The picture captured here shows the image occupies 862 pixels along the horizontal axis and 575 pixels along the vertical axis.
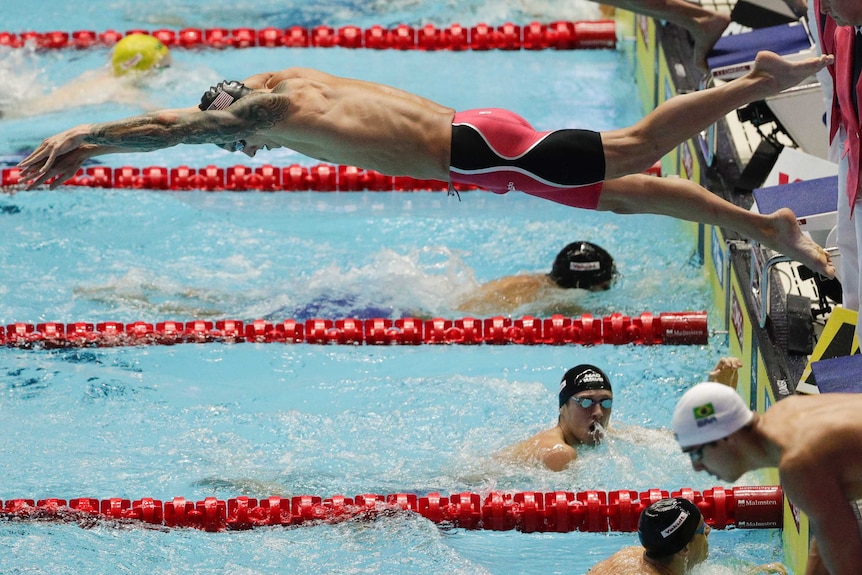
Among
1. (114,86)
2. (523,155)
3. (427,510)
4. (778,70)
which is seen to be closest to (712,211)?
(778,70)

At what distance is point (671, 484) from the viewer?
462cm

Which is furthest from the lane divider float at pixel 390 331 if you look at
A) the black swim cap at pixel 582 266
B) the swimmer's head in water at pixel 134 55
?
the swimmer's head in water at pixel 134 55

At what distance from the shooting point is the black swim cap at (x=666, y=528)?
361 cm

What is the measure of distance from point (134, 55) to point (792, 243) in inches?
201

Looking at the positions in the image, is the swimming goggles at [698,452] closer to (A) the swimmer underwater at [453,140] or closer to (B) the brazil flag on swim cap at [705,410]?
(B) the brazil flag on swim cap at [705,410]

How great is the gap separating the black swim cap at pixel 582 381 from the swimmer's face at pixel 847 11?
1399mm

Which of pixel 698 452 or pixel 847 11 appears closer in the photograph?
pixel 698 452

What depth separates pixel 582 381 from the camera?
14.5 feet

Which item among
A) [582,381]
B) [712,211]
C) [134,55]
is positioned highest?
[134,55]

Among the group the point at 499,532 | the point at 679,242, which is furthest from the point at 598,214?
the point at 499,532

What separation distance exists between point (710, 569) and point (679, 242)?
283cm

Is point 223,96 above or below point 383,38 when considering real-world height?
below

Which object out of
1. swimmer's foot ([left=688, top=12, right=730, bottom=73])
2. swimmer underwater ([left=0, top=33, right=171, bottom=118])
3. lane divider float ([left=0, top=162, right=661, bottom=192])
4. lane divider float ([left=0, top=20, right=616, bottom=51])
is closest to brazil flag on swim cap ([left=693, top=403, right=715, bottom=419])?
swimmer's foot ([left=688, top=12, right=730, bottom=73])

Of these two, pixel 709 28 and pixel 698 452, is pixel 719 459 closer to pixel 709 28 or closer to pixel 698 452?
pixel 698 452
